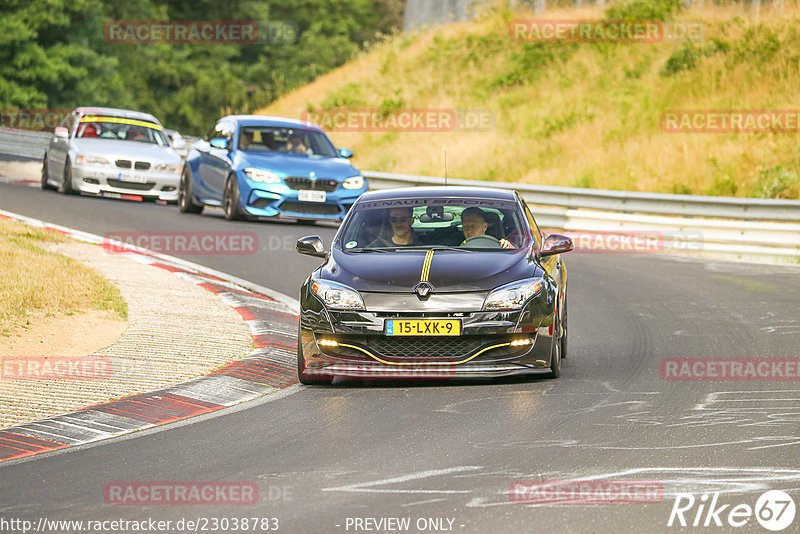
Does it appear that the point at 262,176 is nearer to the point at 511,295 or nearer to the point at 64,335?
the point at 64,335

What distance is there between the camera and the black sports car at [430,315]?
31.9ft

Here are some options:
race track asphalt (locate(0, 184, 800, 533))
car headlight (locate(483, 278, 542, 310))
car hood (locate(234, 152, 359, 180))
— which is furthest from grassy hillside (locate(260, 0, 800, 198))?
car headlight (locate(483, 278, 542, 310))

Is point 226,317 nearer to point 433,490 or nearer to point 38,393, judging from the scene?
point 38,393

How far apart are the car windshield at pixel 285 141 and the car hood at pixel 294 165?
1.39ft

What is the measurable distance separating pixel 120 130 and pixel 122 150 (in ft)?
4.38

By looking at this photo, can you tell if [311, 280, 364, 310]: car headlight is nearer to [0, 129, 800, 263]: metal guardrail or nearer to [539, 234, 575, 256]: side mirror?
[539, 234, 575, 256]: side mirror

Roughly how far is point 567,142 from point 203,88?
3034 centimetres

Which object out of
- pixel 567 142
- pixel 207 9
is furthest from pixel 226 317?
pixel 207 9

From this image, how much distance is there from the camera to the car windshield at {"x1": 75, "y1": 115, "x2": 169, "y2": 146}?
24892 millimetres

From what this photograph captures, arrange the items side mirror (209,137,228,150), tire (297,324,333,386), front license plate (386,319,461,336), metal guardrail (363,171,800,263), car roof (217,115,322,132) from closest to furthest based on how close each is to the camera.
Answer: front license plate (386,319,461,336) → tire (297,324,333,386) → metal guardrail (363,171,800,263) → side mirror (209,137,228,150) → car roof (217,115,322,132)

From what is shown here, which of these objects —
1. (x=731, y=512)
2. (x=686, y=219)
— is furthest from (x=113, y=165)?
(x=731, y=512)

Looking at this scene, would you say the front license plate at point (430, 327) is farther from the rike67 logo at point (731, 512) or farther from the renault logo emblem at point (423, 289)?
the rike67 logo at point (731, 512)

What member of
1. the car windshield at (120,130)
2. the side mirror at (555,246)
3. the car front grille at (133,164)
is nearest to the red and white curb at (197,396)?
the side mirror at (555,246)

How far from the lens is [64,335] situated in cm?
1164
